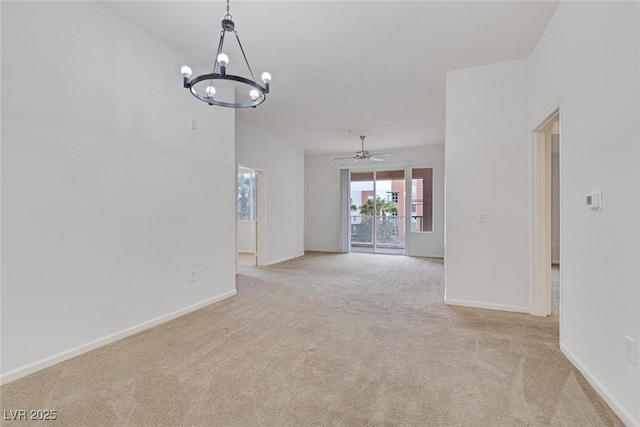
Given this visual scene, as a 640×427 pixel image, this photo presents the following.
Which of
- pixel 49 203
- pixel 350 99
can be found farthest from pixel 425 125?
pixel 49 203

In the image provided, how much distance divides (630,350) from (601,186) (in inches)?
38.3

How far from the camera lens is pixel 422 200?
8.30 meters

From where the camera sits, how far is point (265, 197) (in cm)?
682

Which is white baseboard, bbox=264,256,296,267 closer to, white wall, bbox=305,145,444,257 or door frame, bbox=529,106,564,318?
white wall, bbox=305,145,444,257

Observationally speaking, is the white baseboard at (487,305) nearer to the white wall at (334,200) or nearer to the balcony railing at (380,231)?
the white wall at (334,200)

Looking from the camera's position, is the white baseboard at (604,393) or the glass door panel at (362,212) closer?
the white baseboard at (604,393)

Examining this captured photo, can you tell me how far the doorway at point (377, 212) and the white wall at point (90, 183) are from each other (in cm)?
596

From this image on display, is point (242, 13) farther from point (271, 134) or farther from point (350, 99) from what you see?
point (271, 134)

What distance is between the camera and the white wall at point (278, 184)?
6.35 meters

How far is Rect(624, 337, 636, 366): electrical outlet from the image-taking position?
1.63 m

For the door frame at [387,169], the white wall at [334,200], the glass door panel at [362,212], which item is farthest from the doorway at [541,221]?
the glass door panel at [362,212]

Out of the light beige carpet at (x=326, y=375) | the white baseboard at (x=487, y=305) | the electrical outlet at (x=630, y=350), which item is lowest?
the light beige carpet at (x=326, y=375)

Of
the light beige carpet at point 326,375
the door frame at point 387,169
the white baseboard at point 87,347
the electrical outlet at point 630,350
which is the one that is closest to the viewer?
the electrical outlet at point 630,350

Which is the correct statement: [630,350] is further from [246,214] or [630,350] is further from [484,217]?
[246,214]
